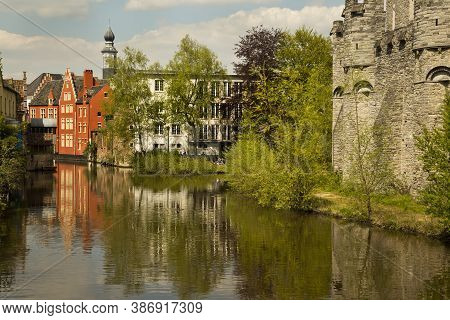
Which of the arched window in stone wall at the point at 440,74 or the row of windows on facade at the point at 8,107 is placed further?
the row of windows on facade at the point at 8,107

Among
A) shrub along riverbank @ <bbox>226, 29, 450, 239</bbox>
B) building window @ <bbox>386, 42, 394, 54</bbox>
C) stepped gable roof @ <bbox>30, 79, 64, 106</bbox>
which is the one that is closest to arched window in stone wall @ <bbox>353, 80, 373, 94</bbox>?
shrub along riverbank @ <bbox>226, 29, 450, 239</bbox>

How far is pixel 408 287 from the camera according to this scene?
65.1 ft

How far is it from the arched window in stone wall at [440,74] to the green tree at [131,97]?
47.0 m

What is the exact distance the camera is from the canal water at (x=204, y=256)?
63.8ft

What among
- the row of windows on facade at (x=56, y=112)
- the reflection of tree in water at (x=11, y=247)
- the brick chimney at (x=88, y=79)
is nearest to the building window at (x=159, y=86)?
the row of windows on facade at (x=56, y=112)

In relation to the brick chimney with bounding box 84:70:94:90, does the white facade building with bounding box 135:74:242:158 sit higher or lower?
lower

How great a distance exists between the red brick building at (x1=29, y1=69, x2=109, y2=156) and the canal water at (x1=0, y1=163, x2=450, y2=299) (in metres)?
62.3

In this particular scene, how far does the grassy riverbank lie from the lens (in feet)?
91.4

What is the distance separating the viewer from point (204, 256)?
2473 cm

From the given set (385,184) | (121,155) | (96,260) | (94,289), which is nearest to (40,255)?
(96,260)

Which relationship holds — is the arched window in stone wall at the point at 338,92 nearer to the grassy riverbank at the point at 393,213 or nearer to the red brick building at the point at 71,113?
the grassy riverbank at the point at 393,213

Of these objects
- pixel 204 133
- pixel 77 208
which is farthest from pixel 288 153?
pixel 204 133

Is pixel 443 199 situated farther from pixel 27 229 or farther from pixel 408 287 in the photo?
pixel 27 229

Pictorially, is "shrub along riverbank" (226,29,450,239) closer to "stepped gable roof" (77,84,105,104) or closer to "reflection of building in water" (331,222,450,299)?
"reflection of building in water" (331,222,450,299)
